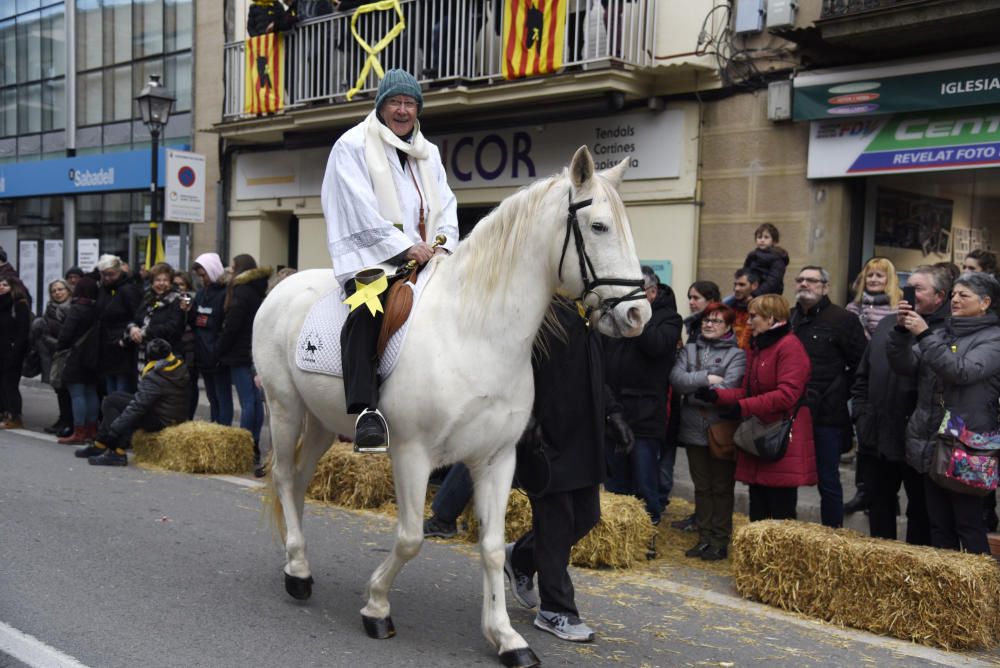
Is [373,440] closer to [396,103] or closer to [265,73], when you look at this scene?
[396,103]

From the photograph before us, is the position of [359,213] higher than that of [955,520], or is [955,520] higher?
[359,213]

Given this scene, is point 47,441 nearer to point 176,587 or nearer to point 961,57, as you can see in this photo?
point 176,587

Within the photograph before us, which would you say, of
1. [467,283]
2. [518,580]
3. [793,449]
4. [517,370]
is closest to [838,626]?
[793,449]

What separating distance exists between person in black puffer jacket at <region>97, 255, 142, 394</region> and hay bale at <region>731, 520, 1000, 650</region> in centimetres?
742

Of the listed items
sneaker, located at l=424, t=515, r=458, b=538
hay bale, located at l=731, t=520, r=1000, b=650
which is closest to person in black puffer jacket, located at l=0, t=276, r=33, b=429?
sneaker, located at l=424, t=515, r=458, b=538

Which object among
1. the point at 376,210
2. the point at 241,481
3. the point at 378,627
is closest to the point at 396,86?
the point at 376,210

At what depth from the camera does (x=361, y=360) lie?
14.5 feet

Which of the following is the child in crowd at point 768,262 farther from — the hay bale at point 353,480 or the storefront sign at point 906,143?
the hay bale at point 353,480

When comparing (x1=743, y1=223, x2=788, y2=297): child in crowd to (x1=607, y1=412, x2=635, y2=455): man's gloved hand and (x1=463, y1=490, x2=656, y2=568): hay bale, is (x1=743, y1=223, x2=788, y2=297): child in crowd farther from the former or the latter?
(x1=607, y1=412, x2=635, y2=455): man's gloved hand

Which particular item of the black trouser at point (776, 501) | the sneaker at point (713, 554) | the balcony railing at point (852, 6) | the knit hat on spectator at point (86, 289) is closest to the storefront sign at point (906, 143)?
the balcony railing at point (852, 6)

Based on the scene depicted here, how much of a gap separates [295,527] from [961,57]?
25.4 ft

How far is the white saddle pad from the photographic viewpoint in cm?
481

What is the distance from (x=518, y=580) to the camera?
17.4ft

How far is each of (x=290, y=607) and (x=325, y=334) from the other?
1491mm
